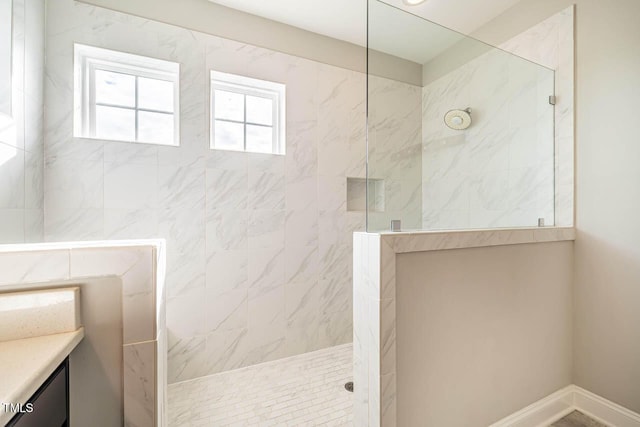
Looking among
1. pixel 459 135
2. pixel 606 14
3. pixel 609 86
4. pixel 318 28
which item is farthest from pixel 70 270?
pixel 606 14

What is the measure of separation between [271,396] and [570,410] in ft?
5.97

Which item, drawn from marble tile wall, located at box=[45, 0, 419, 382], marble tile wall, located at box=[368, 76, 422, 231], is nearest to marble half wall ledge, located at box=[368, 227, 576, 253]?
marble tile wall, located at box=[368, 76, 422, 231]

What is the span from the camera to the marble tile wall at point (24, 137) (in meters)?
1.28

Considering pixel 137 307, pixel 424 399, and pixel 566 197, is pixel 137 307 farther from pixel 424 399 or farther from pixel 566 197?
pixel 566 197

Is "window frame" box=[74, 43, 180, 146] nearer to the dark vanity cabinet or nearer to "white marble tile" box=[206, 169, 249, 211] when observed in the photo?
"white marble tile" box=[206, 169, 249, 211]

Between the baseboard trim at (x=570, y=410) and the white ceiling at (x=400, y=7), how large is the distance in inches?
78.7

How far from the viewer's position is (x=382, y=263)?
1.10 m

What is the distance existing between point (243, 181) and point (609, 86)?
234 cm

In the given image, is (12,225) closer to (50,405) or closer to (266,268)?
(50,405)

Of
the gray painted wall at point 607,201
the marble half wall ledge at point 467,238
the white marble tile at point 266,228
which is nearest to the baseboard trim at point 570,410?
the gray painted wall at point 607,201

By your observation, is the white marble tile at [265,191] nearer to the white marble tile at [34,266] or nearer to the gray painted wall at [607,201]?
the white marble tile at [34,266]

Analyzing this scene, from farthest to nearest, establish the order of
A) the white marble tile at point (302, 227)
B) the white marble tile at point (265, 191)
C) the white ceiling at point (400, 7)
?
1. the white marble tile at point (302, 227)
2. the white marble tile at point (265, 191)
3. the white ceiling at point (400, 7)

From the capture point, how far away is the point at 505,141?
65.9 inches

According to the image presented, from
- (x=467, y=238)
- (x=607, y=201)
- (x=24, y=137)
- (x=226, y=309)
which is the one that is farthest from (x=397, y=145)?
(x=24, y=137)
